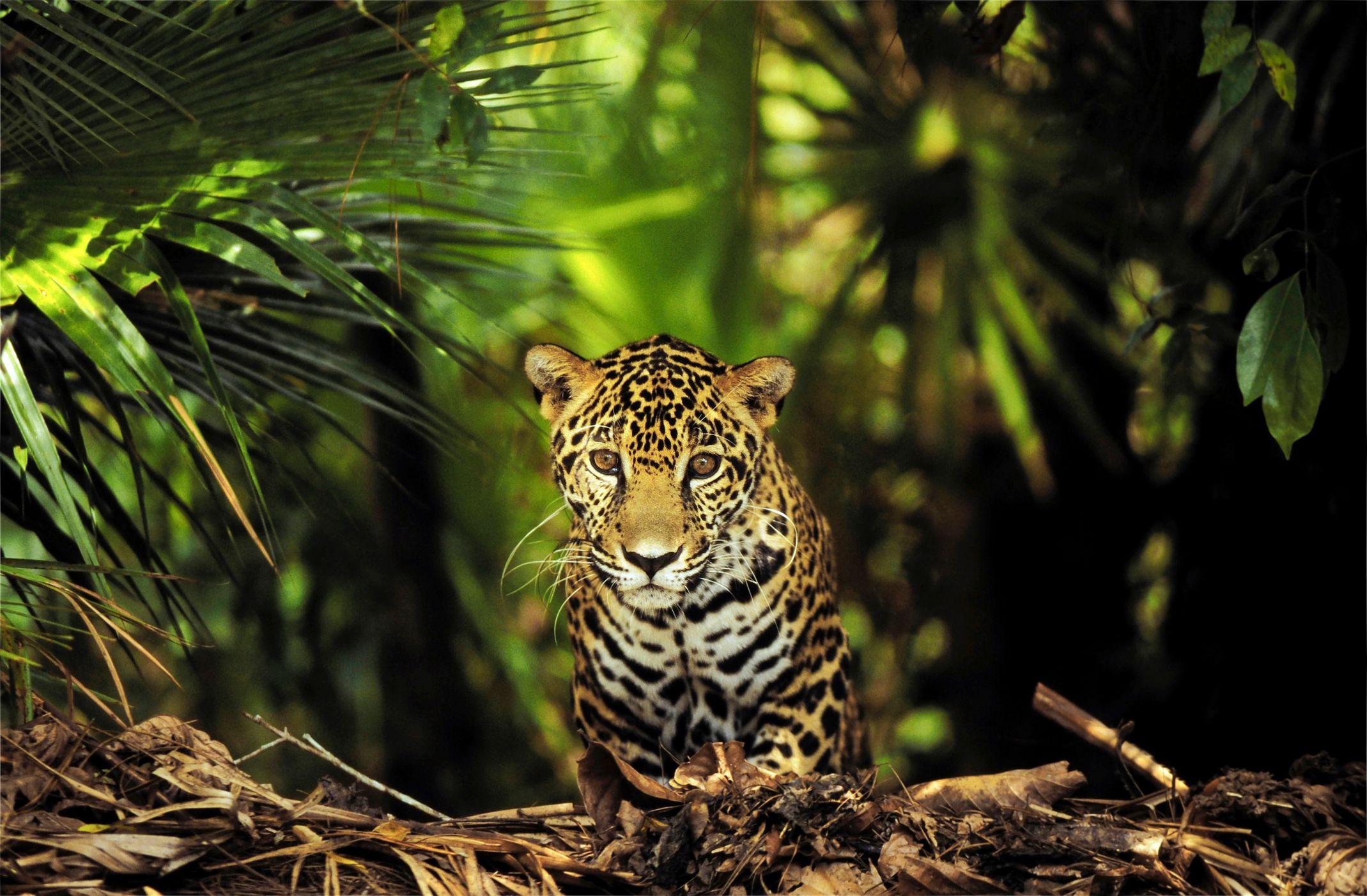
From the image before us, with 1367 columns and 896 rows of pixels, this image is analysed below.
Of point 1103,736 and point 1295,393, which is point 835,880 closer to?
point 1103,736

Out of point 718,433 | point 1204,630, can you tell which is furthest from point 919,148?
point 718,433

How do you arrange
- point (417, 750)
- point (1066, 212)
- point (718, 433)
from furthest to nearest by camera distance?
point (417, 750) → point (1066, 212) → point (718, 433)

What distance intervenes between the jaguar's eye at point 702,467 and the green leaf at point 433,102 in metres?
1.03

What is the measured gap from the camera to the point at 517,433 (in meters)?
5.44

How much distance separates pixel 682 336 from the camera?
199 inches

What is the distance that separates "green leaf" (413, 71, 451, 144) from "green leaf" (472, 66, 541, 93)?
0.12 meters

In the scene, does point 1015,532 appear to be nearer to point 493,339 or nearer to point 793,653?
point 493,339

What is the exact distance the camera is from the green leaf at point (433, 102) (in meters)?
2.70

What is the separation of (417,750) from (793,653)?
12.5 ft

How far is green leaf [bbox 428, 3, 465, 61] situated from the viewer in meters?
2.74

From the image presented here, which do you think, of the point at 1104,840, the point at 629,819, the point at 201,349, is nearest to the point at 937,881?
the point at 1104,840

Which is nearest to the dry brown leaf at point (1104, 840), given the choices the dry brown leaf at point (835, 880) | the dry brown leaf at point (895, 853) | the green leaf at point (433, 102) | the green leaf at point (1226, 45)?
the dry brown leaf at point (895, 853)

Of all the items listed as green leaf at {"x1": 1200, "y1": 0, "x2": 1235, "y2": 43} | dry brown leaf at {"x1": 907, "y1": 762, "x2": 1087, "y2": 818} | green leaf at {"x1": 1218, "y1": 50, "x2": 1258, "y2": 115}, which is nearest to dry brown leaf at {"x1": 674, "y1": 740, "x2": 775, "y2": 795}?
dry brown leaf at {"x1": 907, "y1": 762, "x2": 1087, "y2": 818}

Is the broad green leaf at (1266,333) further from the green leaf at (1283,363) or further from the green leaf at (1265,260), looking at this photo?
the green leaf at (1265,260)
